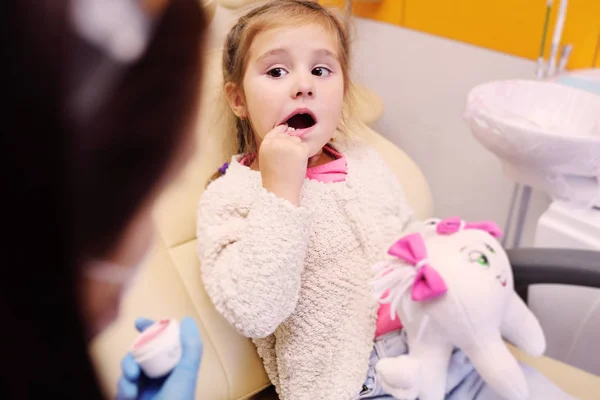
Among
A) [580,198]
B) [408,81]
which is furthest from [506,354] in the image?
[408,81]

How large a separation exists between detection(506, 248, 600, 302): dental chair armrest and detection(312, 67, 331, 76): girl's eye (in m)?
0.47

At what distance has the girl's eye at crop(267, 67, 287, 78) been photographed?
0.90m

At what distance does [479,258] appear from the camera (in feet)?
2.81

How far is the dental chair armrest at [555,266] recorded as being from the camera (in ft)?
2.99

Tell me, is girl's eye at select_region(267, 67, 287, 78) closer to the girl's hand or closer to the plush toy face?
the girl's hand

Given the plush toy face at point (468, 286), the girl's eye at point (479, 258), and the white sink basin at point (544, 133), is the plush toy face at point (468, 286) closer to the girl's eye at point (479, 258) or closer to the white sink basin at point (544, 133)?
the girl's eye at point (479, 258)

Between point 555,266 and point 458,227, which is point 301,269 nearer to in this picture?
point 458,227

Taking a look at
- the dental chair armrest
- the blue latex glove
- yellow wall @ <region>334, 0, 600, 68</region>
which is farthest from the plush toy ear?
yellow wall @ <region>334, 0, 600, 68</region>

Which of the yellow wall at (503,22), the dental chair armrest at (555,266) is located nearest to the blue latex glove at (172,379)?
the dental chair armrest at (555,266)

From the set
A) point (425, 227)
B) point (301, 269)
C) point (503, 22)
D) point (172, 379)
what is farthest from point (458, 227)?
point (503, 22)

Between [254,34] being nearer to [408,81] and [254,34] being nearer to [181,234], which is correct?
[181,234]

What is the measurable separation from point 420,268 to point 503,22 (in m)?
0.96

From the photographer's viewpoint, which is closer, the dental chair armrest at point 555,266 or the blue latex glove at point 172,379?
the blue latex glove at point 172,379

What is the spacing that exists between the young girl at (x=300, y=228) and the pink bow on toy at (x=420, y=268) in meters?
0.12
